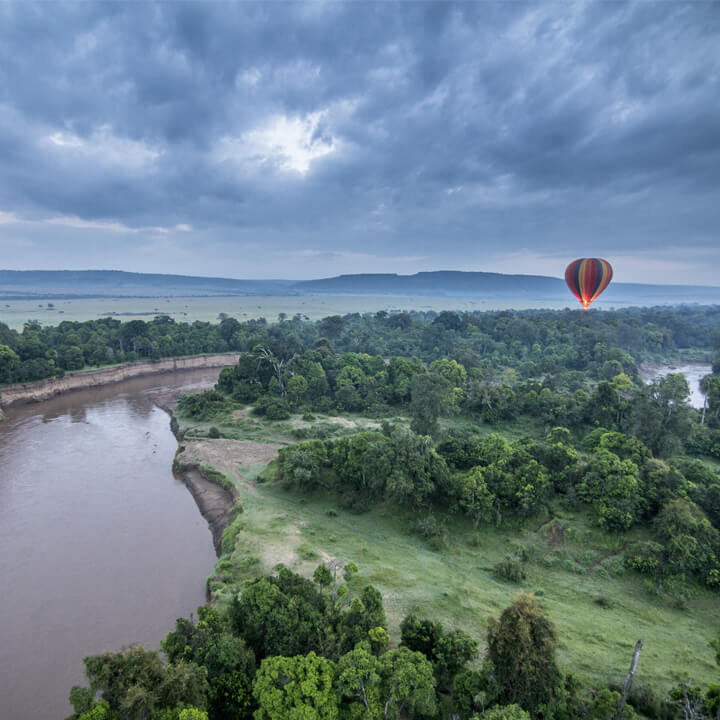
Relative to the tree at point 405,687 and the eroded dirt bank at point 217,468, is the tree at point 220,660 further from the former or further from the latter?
the eroded dirt bank at point 217,468

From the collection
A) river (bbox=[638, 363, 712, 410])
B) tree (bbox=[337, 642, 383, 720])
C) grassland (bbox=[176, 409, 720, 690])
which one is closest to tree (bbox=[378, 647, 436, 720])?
tree (bbox=[337, 642, 383, 720])

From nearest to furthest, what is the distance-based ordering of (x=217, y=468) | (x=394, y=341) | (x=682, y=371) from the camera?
(x=217, y=468) → (x=682, y=371) → (x=394, y=341)

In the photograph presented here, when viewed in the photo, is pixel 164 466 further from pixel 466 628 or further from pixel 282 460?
pixel 466 628

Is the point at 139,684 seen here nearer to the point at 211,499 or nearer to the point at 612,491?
the point at 211,499

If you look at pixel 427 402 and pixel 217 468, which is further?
pixel 427 402

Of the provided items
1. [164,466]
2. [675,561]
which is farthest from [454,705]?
[164,466]

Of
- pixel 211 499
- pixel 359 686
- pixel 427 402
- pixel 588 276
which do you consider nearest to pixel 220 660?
pixel 359 686

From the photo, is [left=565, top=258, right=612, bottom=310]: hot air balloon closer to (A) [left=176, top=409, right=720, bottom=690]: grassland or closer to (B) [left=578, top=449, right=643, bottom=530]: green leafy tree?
(B) [left=578, top=449, right=643, bottom=530]: green leafy tree
